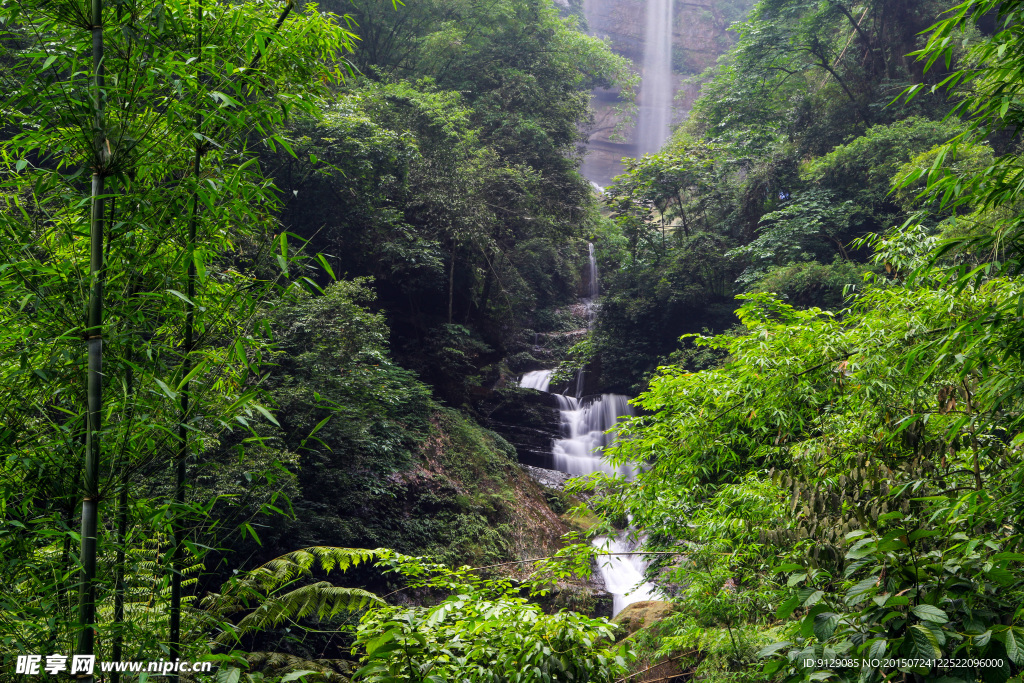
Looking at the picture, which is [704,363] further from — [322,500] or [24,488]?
[24,488]

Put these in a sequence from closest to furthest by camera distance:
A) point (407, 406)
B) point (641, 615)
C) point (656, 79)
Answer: point (641, 615), point (407, 406), point (656, 79)

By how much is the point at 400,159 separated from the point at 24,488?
421 inches

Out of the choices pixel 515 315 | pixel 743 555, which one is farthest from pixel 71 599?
pixel 515 315

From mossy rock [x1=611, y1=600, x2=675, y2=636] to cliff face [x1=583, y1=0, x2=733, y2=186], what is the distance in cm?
3036

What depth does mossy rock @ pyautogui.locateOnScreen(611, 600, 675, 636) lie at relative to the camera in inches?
270

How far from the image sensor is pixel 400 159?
11.5m

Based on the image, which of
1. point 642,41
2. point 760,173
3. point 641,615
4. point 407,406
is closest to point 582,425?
point 407,406

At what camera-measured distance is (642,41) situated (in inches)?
1460

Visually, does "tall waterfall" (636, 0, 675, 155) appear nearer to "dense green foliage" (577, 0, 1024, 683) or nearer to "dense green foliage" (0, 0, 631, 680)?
"dense green foliage" (0, 0, 631, 680)

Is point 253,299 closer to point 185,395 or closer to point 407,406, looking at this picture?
point 185,395

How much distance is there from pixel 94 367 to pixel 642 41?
1633 inches

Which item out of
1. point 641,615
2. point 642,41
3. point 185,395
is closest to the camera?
point 185,395

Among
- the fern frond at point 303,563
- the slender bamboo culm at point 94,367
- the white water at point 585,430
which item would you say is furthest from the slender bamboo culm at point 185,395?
the white water at point 585,430

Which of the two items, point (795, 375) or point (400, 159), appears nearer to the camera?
point (795, 375)
